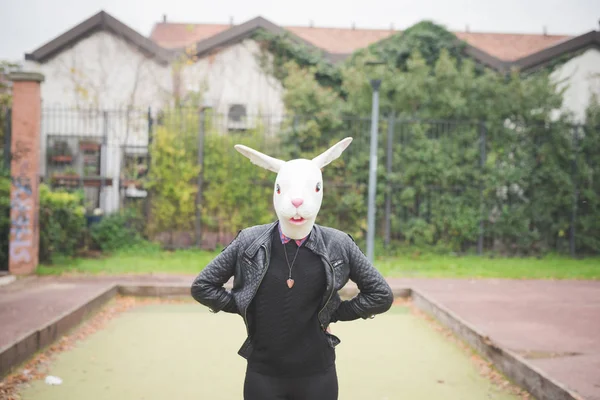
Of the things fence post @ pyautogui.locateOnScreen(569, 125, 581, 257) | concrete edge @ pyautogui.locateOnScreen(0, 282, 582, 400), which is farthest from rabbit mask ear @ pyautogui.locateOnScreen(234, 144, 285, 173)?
fence post @ pyautogui.locateOnScreen(569, 125, 581, 257)

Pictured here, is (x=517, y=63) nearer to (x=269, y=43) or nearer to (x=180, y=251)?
(x=269, y=43)

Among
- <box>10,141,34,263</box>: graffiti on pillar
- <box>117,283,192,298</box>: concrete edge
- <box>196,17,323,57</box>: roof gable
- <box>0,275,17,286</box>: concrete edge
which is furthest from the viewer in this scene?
<box>196,17,323,57</box>: roof gable

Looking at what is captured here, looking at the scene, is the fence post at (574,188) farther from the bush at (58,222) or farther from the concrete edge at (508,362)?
the bush at (58,222)

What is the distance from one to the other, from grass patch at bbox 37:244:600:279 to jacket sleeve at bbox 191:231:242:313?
8948 millimetres

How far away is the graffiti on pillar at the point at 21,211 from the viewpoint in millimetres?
11420

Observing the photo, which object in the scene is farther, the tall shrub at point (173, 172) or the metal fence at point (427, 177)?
the metal fence at point (427, 177)

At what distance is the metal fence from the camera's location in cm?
1481

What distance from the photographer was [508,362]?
593 centimetres

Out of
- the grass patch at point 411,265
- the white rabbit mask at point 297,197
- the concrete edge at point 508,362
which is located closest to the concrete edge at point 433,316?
the concrete edge at point 508,362

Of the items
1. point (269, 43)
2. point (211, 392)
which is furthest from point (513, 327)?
point (269, 43)

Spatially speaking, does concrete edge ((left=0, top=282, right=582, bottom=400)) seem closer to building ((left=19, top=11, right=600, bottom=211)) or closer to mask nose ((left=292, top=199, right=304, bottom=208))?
mask nose ((left=292, top=199, right=304, bottom=208))

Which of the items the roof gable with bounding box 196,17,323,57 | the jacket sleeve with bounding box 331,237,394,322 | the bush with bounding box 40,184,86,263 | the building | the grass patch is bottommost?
the grass patch

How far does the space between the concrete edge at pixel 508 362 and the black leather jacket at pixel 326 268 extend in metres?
2.40

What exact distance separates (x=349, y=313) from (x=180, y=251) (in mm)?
11877
